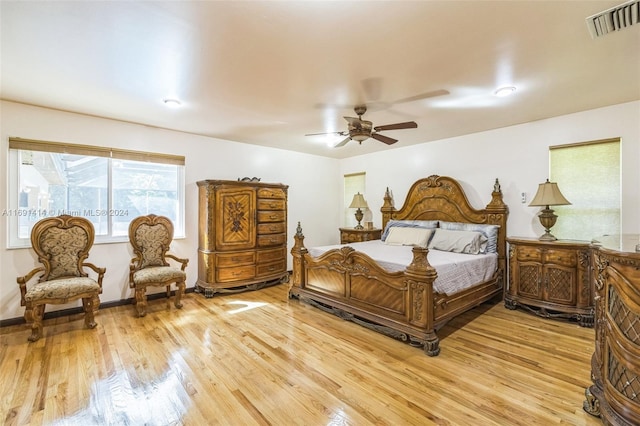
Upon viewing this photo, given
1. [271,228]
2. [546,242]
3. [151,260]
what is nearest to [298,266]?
[271,228]

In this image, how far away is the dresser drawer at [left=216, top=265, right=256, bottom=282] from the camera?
4355 mm

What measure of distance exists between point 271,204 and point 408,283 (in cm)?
281

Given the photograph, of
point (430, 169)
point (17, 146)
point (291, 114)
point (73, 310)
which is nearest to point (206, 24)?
point (291, 114)

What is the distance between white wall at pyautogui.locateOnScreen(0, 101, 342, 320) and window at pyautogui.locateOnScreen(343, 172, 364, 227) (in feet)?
0.64

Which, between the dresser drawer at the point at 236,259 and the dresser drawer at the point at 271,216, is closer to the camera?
the dresser drawer at the point at 236,259

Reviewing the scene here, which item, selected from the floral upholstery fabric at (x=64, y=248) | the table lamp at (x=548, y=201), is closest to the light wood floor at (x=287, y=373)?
the floral upholstery fabric at (x=64, y=248)

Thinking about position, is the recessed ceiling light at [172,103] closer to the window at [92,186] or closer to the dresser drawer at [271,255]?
the window at [92,186]

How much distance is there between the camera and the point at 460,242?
390cm

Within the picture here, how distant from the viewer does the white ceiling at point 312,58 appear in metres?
1.75

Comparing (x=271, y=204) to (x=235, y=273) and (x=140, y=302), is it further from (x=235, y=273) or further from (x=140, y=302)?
(x=140, y=302)

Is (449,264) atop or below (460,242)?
below

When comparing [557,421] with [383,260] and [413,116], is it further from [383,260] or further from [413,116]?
[413,116]

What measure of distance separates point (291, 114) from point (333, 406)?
3.05 metres

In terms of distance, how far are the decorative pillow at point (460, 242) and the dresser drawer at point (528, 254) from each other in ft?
1.32
